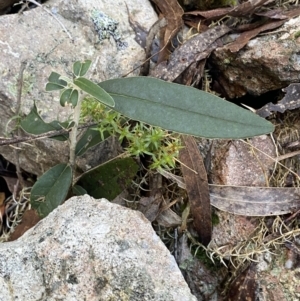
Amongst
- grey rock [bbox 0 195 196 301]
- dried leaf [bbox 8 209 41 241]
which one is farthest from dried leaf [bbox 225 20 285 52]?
dried leaf [bbox 8 209 41 241]

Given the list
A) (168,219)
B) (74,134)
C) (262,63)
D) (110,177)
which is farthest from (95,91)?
(262,63)

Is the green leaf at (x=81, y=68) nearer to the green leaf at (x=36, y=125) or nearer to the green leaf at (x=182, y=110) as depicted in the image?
the green leaf at (x=182, y=110)

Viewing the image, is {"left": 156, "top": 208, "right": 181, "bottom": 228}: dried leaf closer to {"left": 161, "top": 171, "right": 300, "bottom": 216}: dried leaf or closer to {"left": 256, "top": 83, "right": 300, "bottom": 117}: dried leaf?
{"left": 161, "top": 171, "right": 300, "bottom": 216}: dried leaf

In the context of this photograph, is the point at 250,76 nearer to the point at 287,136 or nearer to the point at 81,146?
the point at 287,136

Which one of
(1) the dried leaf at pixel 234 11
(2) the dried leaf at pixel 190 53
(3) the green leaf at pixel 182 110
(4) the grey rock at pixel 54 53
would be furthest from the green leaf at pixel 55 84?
(1) the dried leaf at pixel 234 11

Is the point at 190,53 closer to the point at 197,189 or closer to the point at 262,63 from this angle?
the point at 262,63
